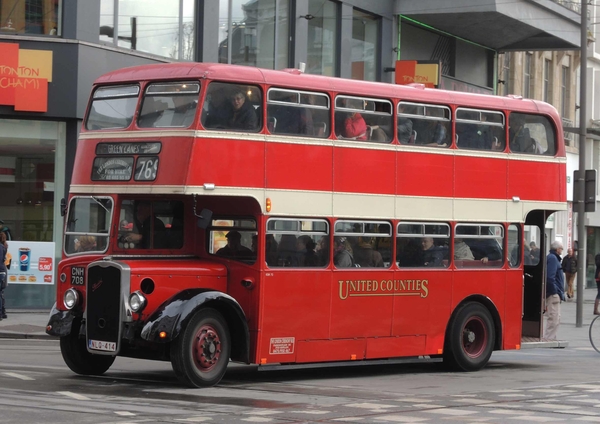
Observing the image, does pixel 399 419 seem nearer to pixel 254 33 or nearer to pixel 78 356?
pixel 78 356

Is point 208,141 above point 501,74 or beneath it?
beneath

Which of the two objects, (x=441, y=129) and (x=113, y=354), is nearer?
(x=113, y=354)

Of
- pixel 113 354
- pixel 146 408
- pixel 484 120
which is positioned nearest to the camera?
pixel 146 408

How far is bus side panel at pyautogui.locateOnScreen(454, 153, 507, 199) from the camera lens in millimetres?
16391

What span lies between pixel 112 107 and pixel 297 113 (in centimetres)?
224

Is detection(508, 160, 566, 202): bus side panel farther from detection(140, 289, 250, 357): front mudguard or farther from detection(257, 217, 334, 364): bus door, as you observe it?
detection(140, 289, 250, 357): front mudguard

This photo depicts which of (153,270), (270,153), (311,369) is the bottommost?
(311,369)

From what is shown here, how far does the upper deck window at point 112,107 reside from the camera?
13867 mm

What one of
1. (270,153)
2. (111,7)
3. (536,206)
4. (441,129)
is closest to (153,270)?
(270,153)

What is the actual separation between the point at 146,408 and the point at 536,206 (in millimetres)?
8304

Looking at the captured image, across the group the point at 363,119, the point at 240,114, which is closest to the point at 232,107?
the point at 240,114

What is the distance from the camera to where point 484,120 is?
16781 millimetres

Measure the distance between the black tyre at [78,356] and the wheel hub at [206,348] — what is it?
1.69 m

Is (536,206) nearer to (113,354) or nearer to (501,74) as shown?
(113,354)
